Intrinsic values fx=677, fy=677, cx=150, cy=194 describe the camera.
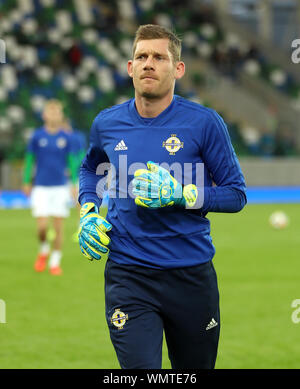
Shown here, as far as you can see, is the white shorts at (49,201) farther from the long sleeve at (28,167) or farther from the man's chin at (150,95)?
the man's chin at (150,95)

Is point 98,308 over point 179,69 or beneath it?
beneath

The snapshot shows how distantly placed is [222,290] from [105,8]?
2633 centimetres

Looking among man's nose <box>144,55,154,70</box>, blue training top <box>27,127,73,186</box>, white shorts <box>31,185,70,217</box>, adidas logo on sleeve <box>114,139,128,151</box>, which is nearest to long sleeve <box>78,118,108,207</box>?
adidas logo on sleeve <box>114,139,128,151</box>

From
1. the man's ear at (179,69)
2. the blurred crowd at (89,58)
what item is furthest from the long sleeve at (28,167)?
the blurred crowd at (89,58)

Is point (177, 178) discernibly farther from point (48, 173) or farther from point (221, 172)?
point (48, 173)

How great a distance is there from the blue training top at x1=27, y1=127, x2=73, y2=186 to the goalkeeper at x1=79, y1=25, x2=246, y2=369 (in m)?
6.31

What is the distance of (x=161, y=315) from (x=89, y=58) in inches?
1015

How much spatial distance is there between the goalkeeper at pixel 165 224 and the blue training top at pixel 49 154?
631 centimetres

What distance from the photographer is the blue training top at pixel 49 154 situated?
32.3 feet

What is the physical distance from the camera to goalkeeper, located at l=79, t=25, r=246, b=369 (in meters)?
3.49

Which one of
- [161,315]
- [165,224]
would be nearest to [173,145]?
[165,224]

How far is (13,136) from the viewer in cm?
2362

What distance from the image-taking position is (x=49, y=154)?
390 inches

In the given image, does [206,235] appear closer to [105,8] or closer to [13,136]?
[13,136]
